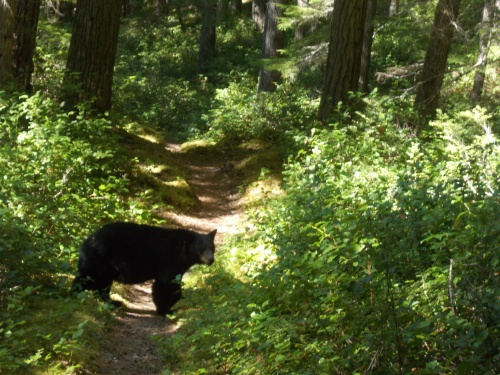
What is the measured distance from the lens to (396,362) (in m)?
4.86

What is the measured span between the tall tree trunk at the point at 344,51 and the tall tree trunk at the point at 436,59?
6.78ft

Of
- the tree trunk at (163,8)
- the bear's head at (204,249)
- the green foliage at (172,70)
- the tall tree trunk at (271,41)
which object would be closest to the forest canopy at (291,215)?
the bear's head at (204,249)

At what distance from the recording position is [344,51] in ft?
46.5

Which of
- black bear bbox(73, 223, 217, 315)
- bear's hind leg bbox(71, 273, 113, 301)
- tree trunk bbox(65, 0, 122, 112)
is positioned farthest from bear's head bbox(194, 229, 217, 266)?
tree trunk bbox(65, 0, 122, 112)

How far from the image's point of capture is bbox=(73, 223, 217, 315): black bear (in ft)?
27.6

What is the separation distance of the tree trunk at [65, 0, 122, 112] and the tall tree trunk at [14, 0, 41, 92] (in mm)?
946

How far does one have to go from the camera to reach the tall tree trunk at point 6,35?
13500 millimetres

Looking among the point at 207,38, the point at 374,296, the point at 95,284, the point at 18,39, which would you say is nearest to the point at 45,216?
the point at 95,284

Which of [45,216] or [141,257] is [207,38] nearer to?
[45,216]

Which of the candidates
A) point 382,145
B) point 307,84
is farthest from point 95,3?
point 307,84

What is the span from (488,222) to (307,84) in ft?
74.0

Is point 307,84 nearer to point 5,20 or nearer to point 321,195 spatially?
point 5,20

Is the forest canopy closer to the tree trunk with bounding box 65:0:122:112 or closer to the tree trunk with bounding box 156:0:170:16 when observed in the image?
the tree trunk with bounding box 65:0:122:112

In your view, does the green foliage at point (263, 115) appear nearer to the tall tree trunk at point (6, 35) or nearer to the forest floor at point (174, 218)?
the forest floor at point (174, 218)
